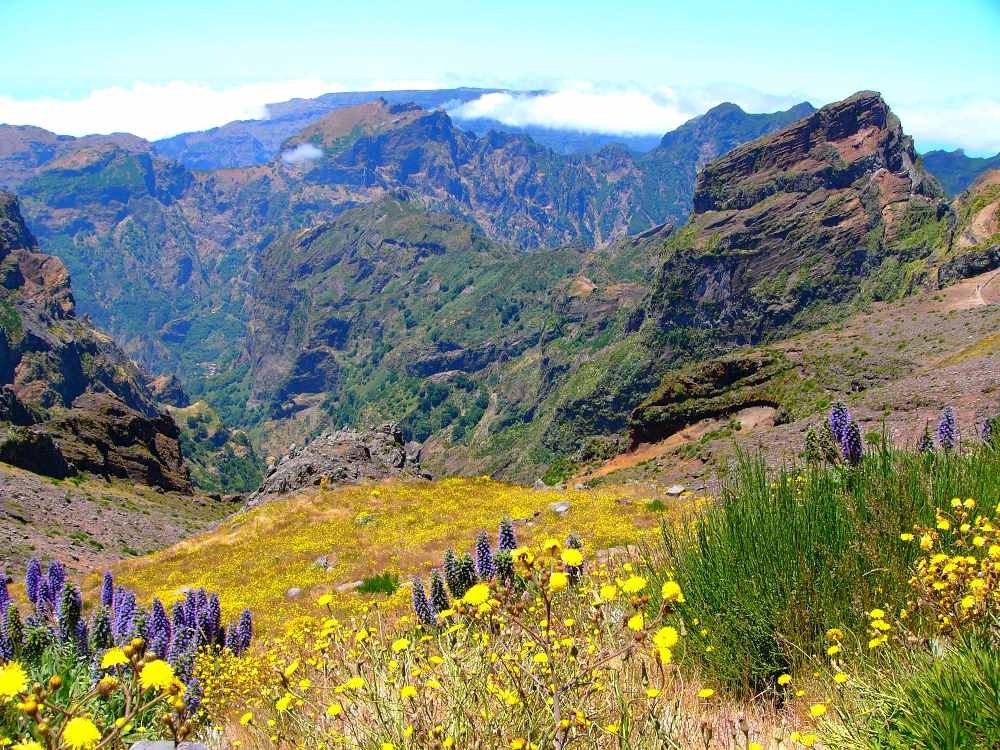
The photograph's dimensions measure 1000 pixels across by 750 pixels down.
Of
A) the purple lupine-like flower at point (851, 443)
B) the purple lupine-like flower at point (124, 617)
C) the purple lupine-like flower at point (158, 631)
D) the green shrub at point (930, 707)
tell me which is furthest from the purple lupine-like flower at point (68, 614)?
the purple lupine-like flower at point (851, 443)

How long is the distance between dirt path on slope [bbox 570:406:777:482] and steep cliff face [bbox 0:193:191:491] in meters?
42.1

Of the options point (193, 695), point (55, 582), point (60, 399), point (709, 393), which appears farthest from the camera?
point (60, 399)

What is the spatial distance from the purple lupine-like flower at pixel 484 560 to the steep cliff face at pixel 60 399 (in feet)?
174

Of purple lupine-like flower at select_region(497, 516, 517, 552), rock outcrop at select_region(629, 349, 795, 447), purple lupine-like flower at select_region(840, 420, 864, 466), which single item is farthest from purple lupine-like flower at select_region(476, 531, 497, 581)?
rock outcrop at select_region(629, 349, 795, 447)

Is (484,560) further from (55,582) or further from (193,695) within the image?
(55,582)

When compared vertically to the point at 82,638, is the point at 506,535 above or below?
Answer: above

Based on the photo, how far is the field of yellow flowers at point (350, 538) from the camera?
48.4 ft

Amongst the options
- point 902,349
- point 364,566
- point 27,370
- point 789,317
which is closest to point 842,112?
point 789,317

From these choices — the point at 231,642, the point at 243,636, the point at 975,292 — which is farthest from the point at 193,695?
the point at 975,292

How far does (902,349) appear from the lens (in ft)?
145

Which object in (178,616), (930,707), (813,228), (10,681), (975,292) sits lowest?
(975,292)

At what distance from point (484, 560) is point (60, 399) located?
6941 inches

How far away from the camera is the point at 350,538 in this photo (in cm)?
1967

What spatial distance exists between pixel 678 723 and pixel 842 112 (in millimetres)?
204201
